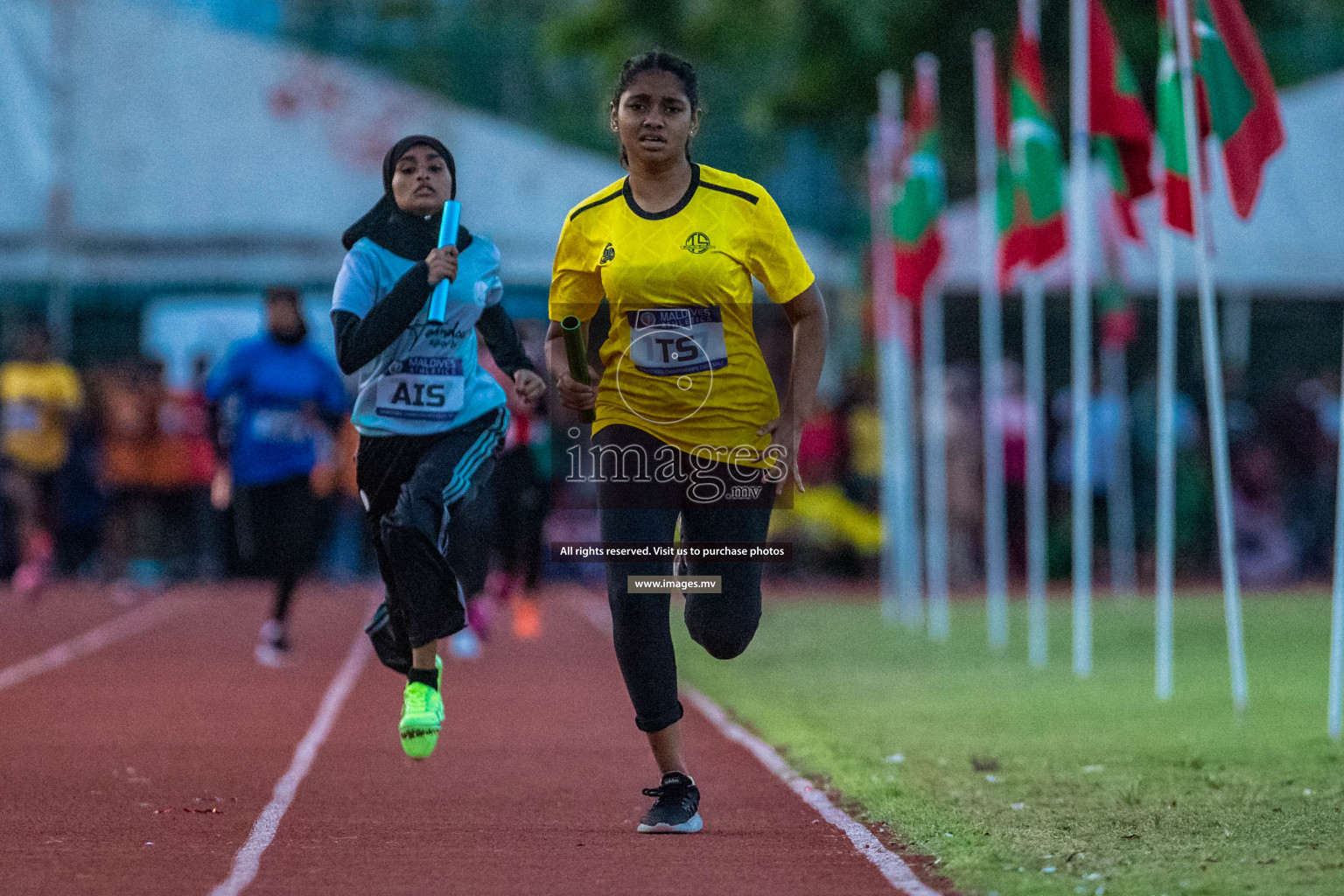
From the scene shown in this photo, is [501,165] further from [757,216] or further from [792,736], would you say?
[757,216]

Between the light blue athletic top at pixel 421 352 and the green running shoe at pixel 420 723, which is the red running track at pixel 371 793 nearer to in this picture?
the green running shoe at pixel 420 723

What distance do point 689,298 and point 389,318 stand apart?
997 millimetres

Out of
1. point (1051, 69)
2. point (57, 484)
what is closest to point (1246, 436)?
point (1051, 69)

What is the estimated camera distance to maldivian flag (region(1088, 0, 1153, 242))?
12570 mm

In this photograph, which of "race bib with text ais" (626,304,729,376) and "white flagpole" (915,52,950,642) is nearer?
"race bib with text ais" (626,304,729,376)

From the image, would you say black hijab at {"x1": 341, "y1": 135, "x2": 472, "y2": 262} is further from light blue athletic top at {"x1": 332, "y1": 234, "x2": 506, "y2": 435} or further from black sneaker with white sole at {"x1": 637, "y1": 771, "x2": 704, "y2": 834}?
black sneaker with white sole at {"x1": 637, "y1": 771, "x2": 704, "y2": 834}

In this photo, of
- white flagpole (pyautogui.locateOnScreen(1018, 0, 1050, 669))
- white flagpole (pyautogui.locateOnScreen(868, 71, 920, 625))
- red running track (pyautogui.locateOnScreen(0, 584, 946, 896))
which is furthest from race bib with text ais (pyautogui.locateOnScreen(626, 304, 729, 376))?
white flagpole (pyautogui.locateOnScreen(868, 71, 920, 625))

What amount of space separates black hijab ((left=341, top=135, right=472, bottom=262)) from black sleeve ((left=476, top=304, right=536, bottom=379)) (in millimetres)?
258

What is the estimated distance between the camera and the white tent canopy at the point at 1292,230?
23375 millimetres

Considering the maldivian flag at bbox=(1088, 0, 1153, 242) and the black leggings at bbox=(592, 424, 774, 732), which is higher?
the maldivian flag at bbox=(1088, 0, 1153, 242)

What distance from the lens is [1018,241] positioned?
1454cm

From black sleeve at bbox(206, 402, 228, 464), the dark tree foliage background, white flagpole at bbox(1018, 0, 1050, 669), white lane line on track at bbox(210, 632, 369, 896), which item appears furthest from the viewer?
the dark tree foliage background

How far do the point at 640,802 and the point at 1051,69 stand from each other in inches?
953

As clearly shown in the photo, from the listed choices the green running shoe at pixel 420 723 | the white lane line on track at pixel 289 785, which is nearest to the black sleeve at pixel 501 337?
the green running shoe at pixel 420 723
